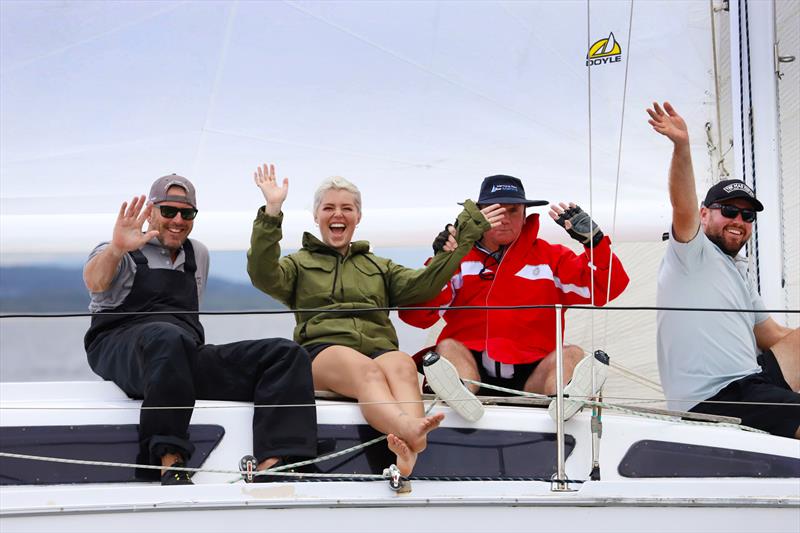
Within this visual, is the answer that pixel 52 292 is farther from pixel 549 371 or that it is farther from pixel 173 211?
pixel 549 371

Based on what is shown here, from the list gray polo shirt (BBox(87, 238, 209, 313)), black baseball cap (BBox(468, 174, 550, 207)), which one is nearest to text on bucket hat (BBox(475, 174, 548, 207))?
black baseball cap (BBox(468, 174, 550, 207))

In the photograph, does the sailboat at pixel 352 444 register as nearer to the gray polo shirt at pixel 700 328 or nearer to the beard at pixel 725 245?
the gray polo shirt at pixel 700 328

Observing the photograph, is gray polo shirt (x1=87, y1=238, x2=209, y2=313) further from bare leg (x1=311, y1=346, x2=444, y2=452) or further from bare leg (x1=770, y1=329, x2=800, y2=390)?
bare leg (x1=770, y1=329, x2=800, y2=390)

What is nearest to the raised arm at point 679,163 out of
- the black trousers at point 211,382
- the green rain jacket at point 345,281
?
the green rain jacket at point 345,281

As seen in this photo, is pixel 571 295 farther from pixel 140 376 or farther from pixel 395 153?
pixel 140 376

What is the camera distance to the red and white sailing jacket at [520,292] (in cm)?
337

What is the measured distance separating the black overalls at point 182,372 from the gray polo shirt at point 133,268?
0.02 meters

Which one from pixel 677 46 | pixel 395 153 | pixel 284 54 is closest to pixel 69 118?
pixel 284 54

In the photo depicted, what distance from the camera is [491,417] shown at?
3.05 meters

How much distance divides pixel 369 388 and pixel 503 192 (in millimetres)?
836

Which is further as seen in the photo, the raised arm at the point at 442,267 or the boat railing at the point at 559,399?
the raised arm at the point at 442,267

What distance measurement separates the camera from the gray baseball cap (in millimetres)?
3281

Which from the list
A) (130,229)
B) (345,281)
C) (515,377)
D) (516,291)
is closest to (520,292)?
(516,291)

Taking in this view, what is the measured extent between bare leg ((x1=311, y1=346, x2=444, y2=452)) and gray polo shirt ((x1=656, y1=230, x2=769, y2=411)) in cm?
81
